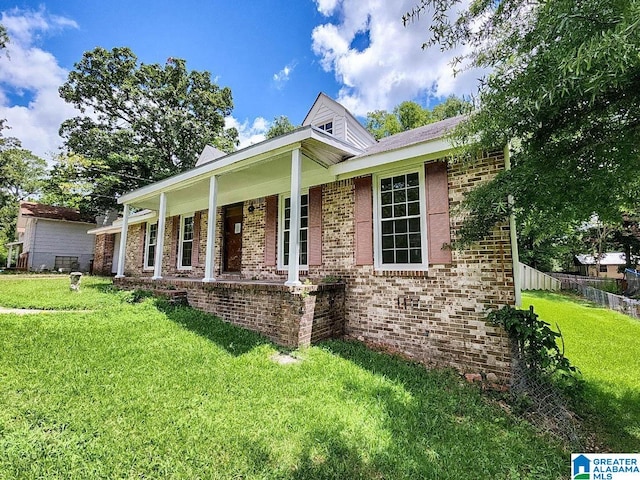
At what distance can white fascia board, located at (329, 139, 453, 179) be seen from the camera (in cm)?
495

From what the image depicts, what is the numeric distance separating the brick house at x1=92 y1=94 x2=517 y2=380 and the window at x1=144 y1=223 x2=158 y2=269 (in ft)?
15.2

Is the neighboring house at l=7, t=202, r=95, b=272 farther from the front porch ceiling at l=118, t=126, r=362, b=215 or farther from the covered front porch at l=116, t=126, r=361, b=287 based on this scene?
the front porch ceiling at l=118, t=126, r=362, b=215

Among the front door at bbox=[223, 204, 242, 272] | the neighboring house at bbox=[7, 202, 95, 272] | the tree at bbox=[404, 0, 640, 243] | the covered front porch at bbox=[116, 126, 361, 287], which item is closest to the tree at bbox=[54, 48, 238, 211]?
the neighboring house at bbox=[7, 202, 95, 272]

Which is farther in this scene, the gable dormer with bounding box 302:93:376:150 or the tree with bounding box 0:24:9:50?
the tree with bounding box 0:24:9:50

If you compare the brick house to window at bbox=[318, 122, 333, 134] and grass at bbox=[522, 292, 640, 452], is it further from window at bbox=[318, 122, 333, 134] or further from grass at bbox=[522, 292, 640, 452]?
window at bbox=[318, 122, 333, 134]

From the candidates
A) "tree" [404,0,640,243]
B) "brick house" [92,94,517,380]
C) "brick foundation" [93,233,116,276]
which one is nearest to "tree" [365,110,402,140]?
"brick house" [92,94,517,380]

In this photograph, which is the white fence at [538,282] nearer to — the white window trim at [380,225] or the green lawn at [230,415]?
the white window trim at [380,225]

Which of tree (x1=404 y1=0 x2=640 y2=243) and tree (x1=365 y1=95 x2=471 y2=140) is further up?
tree (x1=365 y1=95 x2=471 y2=140)

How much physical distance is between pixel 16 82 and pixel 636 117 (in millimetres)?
23752

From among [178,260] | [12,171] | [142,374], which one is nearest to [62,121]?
[12,171]

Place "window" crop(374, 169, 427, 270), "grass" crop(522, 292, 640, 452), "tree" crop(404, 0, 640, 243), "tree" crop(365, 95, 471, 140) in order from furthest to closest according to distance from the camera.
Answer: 1. "tree" crop(365, 95, 471, 140)
2. "window" crop(374, 169, 427, 270)
3. "grass" crop(522, 292, 640, 452)
4. "tree" crop(404, 0, 640, 243)

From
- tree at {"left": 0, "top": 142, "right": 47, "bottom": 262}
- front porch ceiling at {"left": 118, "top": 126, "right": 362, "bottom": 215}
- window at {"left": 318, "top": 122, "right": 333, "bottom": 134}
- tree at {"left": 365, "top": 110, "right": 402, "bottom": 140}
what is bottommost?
front porch ceiling at {"left": 118, "top": 126, "right": 362, "bottom": 215}

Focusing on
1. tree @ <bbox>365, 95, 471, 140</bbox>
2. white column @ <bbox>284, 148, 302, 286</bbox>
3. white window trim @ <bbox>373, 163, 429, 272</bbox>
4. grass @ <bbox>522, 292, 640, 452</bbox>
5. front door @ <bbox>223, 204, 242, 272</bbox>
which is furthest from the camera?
tree @ <bbox>365, 95, 471, 140</bbox>

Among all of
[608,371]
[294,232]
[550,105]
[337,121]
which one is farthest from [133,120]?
[608,371]
